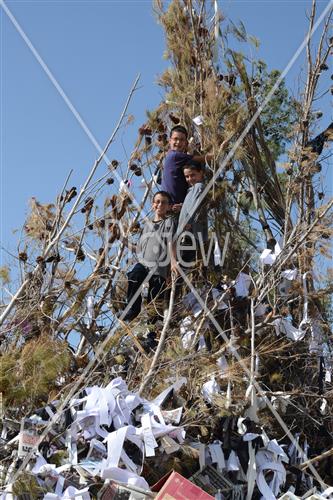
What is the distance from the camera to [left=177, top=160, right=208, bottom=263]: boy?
6.07 metres

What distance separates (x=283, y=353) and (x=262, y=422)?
0.80 meters

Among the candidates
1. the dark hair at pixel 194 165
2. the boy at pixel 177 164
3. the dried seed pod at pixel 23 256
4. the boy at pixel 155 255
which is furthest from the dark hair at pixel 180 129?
the dried seed pod at pixel 23 256

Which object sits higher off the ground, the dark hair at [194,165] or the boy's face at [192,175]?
the dark hair at [194,165]

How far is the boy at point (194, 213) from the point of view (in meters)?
6.07

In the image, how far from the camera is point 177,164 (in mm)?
6438

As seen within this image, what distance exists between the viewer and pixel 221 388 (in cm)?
540

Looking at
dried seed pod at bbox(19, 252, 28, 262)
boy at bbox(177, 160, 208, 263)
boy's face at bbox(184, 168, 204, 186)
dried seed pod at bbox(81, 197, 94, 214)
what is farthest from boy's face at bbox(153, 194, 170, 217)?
dried seed pod at bbox(19, 252, 28, 262)

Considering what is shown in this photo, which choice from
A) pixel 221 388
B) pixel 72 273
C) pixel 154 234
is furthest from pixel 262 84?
pixel 221 388

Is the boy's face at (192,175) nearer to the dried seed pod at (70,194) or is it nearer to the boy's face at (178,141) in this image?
the boy's face at (178,141)

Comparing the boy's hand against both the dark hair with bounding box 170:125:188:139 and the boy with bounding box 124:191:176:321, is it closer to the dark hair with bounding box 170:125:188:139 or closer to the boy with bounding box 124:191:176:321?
the boy with bounding box 124:191:176:321

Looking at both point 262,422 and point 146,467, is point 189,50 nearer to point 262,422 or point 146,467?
point 262,422

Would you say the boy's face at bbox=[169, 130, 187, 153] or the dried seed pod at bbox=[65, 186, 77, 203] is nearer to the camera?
the dried seed pod at bbox=[65, 186, 77, 203]

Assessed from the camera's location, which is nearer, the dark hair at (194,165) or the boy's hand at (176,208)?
the boy's hand at (176,208)

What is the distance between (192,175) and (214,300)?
37.2 inches
